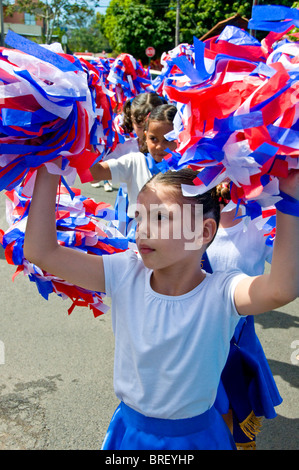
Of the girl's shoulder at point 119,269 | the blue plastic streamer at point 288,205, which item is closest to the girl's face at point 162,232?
the girl's shoulder at point 119,269

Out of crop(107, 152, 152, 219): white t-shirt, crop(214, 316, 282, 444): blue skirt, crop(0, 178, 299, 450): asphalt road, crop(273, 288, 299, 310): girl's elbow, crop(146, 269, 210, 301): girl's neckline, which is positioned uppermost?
crop(273, 288, 299, 310): girl's elbow

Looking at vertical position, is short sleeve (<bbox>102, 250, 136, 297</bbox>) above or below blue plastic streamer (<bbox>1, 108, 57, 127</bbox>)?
below

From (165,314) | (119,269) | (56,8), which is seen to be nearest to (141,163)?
(119,269)

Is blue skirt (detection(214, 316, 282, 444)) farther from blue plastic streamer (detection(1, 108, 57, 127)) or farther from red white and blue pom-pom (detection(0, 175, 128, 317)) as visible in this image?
blue plastic streamer (detection(1, 108, 57, 127))

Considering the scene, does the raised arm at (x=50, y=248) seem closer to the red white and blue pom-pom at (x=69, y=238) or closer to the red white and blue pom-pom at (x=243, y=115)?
the red white and blue pom-pom at (x=243, y=115)

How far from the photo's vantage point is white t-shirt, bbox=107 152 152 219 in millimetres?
3418

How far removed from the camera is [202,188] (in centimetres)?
138

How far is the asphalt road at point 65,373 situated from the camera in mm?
2836

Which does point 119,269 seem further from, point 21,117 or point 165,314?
point 21,117

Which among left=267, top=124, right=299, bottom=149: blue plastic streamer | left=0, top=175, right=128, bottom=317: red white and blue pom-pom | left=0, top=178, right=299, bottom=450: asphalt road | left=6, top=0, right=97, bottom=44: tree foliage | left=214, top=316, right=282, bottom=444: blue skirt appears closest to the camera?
left=267, top=124, right=299, bottom=149: blue plastic streamer

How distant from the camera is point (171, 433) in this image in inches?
62.5

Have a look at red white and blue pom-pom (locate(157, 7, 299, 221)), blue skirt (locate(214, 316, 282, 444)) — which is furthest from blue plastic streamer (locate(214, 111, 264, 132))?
blue skirt (locate(214, 316, 282, 444))

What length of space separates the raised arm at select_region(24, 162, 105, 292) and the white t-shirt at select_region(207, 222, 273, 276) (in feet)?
2.82

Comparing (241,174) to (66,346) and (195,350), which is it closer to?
(195,350)
